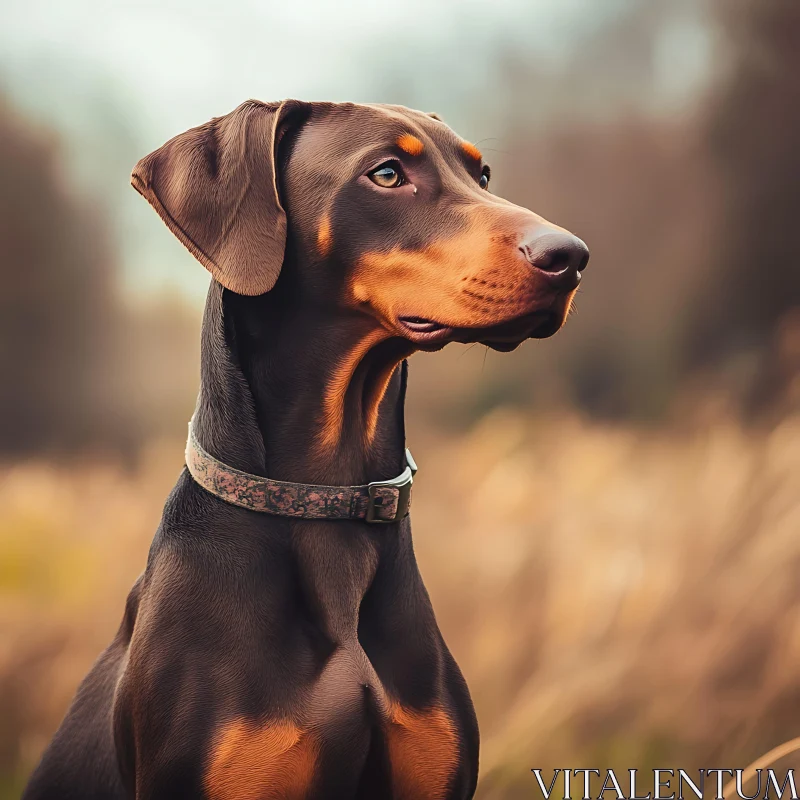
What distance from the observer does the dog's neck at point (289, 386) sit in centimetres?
235

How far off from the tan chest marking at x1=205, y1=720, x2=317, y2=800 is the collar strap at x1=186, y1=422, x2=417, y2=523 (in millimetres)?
461

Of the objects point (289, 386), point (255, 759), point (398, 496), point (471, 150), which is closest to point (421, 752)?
point (255, 759)

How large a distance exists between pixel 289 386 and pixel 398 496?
14.1 inches

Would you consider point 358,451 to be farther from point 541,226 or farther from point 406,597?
point 541,226

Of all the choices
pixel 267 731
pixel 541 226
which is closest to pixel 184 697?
pixel 267 731

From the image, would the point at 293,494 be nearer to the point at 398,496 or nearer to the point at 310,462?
the point at 310,462

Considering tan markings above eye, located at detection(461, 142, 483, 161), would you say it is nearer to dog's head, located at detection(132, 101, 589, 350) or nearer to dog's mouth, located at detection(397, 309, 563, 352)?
dog's head, located at detection(132, 101, 589, 350)

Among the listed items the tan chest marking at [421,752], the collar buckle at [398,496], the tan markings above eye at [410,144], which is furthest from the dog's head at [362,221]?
the tan chest marking at [421,752]

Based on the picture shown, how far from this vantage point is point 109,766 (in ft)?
8.16

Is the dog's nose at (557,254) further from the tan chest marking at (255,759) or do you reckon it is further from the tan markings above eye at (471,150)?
the tan chest marking at (255,759)

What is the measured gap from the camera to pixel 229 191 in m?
2.33

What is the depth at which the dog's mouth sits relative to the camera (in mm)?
2143

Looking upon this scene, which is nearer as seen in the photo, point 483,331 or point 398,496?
point 483,331

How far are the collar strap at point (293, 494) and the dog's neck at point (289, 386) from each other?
4 centimetres
